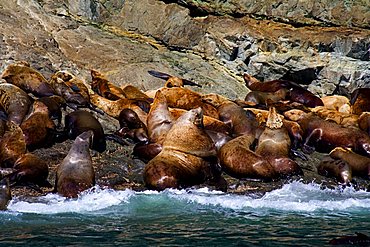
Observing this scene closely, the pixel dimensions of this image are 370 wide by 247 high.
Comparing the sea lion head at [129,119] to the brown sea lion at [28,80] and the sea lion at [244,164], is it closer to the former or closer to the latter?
the brown sea lion at [28,80]

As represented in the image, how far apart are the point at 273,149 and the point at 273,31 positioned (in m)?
7.80

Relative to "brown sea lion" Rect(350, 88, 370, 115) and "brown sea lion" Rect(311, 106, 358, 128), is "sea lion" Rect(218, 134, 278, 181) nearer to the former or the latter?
"brown sea lion" Rect(311, 106, 358, 128)

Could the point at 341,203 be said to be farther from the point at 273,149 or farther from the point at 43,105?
the point at 43,105

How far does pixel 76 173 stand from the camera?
8133 mm

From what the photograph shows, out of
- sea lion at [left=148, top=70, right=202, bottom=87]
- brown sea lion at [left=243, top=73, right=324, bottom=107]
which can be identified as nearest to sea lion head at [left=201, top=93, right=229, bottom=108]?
sea lion at [left=148, top=70, right=202, bottom=87]

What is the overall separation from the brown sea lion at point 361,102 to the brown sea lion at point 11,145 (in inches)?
296

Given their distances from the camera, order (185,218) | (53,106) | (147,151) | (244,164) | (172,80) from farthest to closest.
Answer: (172,80) < (53,106) < (147,151) < (244,164) < (185,218)

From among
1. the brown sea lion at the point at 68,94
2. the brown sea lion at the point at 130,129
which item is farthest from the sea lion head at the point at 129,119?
the brown sea lion at the point at 68,94

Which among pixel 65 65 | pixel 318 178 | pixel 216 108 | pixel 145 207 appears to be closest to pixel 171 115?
pixel 216 108

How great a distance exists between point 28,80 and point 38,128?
2.56 meters

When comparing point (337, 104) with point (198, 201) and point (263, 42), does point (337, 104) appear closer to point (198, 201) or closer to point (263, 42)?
point (263, 42)

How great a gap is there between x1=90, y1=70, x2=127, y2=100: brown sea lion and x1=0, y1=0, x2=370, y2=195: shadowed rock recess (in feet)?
2.17

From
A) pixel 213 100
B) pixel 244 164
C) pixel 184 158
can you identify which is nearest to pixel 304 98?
pixel 213 100

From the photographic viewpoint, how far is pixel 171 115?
1070 cm
